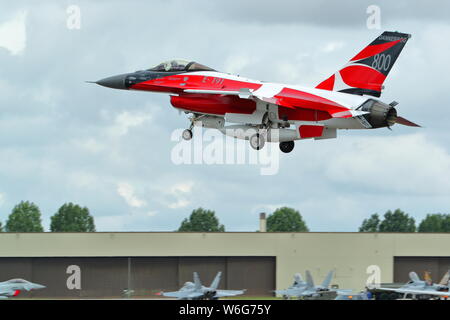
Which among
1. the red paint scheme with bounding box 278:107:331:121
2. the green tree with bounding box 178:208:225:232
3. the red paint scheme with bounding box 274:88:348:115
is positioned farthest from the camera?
the green tree with bounding box 178:208:225:232

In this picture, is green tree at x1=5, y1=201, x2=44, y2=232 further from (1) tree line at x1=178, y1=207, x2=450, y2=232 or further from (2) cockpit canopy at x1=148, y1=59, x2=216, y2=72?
(2) cockpit canopy at x1=148, y1=59, x2=216, y2=72

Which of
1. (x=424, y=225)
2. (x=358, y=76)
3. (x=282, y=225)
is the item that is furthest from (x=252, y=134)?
(x=424, y=225)

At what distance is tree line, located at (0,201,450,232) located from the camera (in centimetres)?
12638

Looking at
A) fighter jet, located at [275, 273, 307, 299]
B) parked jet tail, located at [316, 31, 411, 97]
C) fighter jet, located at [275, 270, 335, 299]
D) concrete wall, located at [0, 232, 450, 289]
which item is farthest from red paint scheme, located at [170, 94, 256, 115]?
concrete wall, located at [0, 232, 450, 289]

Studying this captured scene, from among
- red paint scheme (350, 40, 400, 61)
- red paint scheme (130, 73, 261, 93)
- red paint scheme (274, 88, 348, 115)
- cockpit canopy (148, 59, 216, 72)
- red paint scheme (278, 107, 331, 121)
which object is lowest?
red paint scheme (278, 107, 331, 121)

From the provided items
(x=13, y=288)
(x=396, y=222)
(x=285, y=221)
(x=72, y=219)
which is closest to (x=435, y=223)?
(x=396, y=222)

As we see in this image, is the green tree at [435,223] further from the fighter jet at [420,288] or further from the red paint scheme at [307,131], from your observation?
the red paint scheme at [307,131]

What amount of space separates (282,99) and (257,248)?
27983mm

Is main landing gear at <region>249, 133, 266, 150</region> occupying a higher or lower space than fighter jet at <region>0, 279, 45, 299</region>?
higher

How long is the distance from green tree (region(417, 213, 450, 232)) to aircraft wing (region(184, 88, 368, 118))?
103420 millimetres

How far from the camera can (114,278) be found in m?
61.4
